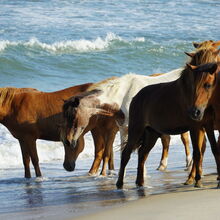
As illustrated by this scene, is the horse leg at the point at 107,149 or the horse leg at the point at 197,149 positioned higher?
the horse leg at the point at 197,149

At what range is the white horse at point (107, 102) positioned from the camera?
7.69 metres

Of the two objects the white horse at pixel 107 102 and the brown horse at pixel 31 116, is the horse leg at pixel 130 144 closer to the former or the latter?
the white horse at pixel 107 102

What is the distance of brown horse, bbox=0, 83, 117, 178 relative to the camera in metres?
9.09

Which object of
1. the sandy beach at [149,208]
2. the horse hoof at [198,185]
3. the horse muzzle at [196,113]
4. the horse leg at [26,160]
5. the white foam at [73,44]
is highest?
the horse muzzle at [196,113]

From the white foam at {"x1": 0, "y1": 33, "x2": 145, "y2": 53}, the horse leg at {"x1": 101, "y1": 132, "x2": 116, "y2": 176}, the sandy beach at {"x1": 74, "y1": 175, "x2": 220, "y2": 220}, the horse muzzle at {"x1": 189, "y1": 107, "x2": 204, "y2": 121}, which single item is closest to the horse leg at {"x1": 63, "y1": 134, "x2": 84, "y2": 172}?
the horse leg at {"x1": 101, "y1": 132, "x2": 116, "y2": 176}

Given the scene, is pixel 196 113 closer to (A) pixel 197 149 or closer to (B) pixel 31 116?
(A) pixel 197 149

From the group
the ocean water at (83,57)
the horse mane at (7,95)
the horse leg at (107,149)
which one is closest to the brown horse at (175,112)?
the ocean water at (83,57)

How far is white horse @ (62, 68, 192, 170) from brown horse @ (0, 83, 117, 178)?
37.9 inches

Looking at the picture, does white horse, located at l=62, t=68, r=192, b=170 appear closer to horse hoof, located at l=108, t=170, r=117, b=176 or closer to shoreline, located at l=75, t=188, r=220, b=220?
horse hoof, located at l=108, t=170, r=117, b=176

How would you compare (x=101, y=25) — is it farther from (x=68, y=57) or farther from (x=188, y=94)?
(x=188, y=94)

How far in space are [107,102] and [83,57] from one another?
13162mm

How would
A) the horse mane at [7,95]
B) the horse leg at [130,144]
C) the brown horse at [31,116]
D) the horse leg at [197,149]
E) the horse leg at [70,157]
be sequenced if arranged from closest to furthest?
the horse leg at [197,149] < the horse leg at [130,144] < the horse leg at [70,157] < the brown horse at [31,116] < the horse mane at [7,95]

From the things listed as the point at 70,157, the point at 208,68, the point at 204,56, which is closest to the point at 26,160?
the point at 70,157

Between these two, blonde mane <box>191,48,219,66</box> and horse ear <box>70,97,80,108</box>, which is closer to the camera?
blonde mane <box>191,48,219,66</box>
